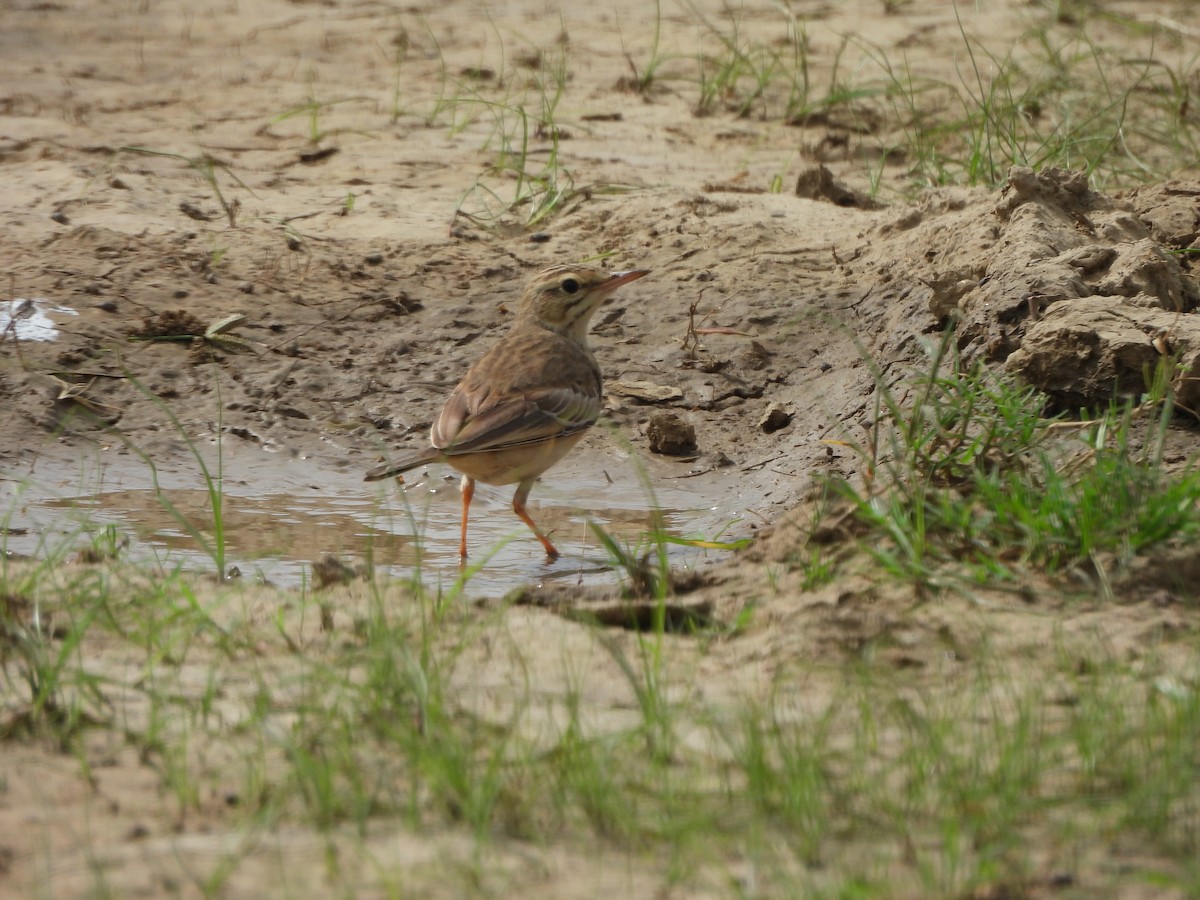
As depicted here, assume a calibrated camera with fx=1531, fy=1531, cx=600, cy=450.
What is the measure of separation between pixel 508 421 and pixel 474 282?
220 cm

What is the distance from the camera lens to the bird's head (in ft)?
25.2

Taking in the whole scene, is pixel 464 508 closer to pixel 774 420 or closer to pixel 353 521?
pixel 353 521

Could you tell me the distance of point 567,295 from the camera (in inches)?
303

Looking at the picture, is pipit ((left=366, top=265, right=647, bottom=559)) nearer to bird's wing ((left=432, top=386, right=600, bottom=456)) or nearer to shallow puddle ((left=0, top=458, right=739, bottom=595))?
bird's wing ((left=432, top=386, right=600, bottom=456))

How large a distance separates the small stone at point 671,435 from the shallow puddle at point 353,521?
0.24 meters

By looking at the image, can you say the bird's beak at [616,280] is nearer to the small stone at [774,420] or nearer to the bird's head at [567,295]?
the bird's head at [567,295]

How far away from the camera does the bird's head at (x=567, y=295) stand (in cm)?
769

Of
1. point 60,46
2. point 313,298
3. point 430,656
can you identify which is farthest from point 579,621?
point 60,46

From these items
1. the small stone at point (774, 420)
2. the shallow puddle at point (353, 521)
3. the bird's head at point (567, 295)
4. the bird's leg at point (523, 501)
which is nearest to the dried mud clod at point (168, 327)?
the shallow puddle at point (353, 521)

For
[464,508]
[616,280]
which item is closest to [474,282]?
[616,280]

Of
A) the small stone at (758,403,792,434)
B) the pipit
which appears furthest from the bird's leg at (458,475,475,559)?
the small stone at (758,403,792,434)

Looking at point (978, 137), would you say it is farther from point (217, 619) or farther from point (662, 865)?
point (662, 865)

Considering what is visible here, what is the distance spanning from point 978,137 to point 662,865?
6865 mm

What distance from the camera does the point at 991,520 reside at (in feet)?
15.9
